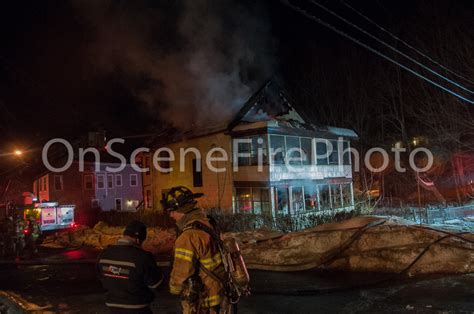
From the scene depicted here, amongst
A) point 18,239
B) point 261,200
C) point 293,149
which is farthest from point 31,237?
point 293,149

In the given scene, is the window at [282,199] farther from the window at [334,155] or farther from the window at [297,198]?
the window at [334,155]

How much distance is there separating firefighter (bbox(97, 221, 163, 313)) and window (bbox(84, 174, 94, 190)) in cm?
3406

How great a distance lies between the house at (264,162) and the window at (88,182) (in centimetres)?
1369

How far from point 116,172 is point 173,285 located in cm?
3583

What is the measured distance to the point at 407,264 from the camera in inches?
351

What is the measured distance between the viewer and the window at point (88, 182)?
35341mm

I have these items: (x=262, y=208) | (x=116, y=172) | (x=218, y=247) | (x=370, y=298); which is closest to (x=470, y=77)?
(x=262, y=208)

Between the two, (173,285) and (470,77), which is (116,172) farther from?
(173,285)

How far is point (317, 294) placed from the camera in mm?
7785

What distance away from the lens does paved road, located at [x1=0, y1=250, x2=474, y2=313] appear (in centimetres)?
675

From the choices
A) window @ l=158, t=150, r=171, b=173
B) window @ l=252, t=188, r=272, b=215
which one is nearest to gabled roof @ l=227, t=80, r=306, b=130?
window @ l=252, t=188, r=272, b=215

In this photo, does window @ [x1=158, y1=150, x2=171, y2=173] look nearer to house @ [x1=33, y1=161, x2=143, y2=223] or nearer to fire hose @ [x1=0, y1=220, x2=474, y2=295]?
house @ [x1=33, y1=161, x2=143, y2=223]

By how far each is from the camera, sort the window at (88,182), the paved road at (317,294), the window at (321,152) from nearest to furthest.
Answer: the paved road at (317,294) → the window at (321,152) → the window at (88,182)

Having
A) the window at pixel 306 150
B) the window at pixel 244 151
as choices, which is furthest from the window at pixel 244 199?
the window at pixel 306 150
